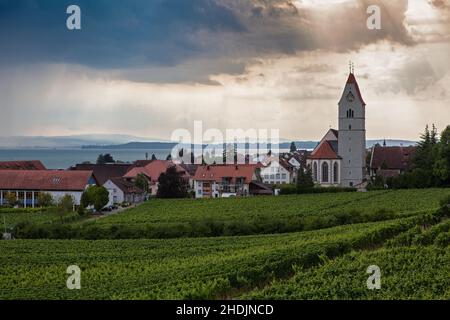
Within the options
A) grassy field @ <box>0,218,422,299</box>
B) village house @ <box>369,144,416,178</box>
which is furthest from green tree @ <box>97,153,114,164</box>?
grassy field @ <box>0,218,422,299</box>

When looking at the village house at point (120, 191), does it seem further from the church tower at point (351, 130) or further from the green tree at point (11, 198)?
the church tower at point (351, 130)

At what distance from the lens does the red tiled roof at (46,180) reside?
59938 mm

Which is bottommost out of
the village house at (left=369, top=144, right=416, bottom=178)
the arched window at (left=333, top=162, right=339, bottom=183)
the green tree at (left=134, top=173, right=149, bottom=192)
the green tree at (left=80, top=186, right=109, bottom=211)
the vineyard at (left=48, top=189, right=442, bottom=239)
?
the vineyard at (left=48, top=189, right=442, bottom=239)

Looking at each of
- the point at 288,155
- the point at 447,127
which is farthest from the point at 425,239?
the point at 288,155

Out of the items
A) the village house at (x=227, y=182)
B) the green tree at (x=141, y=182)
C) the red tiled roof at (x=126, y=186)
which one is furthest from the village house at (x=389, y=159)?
the red tiled roof at (x=126, y=186)

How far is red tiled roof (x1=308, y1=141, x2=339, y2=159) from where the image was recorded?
74.4m

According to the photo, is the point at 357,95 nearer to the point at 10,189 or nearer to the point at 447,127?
the point at 447,127

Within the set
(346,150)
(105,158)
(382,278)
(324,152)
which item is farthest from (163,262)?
(105,158)

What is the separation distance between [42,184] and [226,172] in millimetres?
16843

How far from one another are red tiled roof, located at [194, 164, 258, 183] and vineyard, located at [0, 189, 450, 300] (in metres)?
28.5

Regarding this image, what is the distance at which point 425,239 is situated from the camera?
27.5 meters

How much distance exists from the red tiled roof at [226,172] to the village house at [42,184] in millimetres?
11489

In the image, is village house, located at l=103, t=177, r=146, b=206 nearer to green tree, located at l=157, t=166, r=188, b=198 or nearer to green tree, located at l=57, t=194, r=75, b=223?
green tree, located at l=157, t=166, r=188, b=198
